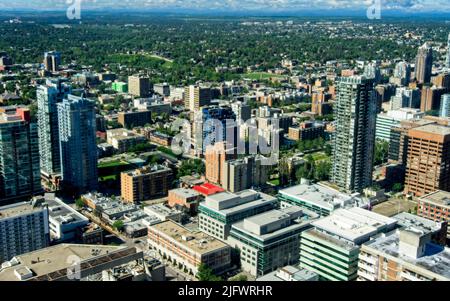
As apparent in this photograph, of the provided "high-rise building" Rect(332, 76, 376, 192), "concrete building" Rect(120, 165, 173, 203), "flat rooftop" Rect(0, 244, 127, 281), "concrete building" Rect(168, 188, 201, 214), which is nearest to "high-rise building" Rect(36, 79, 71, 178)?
"concrete building" Rect(120, 165, 173, 203)

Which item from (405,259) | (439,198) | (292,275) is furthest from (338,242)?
(439,198)

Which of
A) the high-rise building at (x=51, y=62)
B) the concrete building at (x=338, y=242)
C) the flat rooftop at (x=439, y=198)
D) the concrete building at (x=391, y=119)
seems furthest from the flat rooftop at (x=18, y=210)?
the high-rise building at (x=51, y=62)

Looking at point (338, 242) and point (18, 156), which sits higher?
point (18, 156)

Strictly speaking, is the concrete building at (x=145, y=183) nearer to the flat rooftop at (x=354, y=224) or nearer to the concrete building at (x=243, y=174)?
the concrete building at (x=243, y=174)

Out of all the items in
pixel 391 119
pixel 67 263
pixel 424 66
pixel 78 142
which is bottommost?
pixel 67 263

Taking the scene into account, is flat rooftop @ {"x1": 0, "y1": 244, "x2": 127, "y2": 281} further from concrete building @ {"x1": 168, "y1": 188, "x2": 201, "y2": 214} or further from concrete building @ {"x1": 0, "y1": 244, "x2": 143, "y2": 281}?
concrete building @ {"x1": 168, "y1": 188, "x2": 201, "y2": 214}

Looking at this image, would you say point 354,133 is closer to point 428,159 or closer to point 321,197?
point 428,159

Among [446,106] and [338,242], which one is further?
[446,106]
